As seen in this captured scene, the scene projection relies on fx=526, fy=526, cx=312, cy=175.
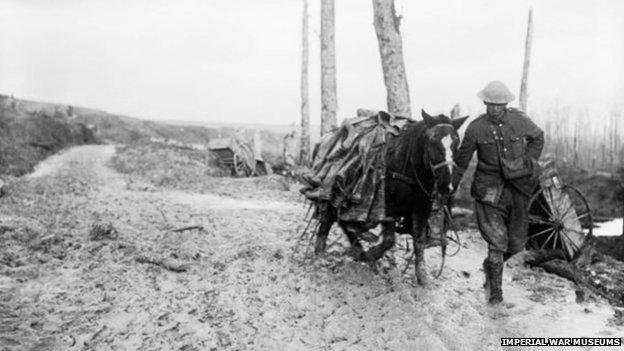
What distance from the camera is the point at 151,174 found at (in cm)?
1741

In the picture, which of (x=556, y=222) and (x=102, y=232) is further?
(x=102, y=232)

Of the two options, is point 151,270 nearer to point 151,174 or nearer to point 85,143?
point 151,174

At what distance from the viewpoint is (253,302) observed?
17.7 feet

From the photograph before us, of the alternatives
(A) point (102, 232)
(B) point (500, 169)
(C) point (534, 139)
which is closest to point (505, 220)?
(B) point (500, 169)

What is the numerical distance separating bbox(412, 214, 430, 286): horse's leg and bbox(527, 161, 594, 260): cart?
1.78m

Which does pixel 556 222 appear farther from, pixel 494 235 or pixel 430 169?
pixel 430 169

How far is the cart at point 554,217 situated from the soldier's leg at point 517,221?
1.36 meters

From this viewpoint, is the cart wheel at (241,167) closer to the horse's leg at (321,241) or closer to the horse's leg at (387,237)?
the horse's leg at (321,241)

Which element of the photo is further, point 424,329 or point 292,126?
point 292,126

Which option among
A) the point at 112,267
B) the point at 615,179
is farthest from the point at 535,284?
the point at 615,179

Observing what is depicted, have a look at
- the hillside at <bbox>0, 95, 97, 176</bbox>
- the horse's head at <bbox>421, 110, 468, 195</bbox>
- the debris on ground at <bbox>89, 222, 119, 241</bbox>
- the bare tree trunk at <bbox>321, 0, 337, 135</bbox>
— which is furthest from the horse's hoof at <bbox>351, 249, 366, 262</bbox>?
the hillside at <bbox>0, 95, 97, 176</bbox>

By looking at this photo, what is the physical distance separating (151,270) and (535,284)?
14.9ft

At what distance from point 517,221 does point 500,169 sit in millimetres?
623

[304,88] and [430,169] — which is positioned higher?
[304,88]
